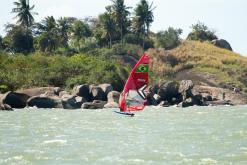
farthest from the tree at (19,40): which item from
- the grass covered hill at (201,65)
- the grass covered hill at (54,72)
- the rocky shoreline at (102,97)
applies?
the rocky shoreline at (102,97)

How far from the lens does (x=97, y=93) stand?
192ft

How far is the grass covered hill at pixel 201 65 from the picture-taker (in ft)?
280

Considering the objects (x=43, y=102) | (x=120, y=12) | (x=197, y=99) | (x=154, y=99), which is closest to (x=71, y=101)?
(x=43, y=102)

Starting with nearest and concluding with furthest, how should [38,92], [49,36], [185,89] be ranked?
[38,92] < [185,89] < [49,36]

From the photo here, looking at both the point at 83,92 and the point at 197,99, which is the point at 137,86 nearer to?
the point at 83,92

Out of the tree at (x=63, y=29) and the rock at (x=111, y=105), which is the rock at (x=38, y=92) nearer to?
the rock at (x=111, y=105)

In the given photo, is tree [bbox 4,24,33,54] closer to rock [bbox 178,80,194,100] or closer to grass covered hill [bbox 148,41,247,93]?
grass covered hill [bbox 148,41,247,93]

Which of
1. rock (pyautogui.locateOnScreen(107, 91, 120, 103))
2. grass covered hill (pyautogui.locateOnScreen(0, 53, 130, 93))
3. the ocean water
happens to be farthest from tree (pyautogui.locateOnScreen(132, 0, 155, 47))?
the ocean water

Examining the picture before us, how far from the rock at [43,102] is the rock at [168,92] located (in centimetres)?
1731

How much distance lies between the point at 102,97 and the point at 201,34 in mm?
57289

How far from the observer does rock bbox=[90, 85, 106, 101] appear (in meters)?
58.4

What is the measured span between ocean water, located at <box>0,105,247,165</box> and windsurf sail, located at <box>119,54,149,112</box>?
1.55 metres

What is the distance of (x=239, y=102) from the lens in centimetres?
7038

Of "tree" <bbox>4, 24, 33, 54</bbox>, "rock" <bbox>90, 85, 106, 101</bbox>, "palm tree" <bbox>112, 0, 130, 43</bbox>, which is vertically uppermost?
"palm tree" <bbox>112, 0, 130, 43</bbox>
